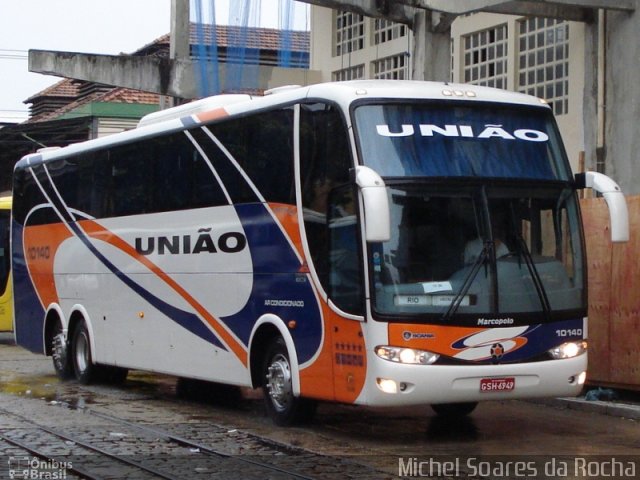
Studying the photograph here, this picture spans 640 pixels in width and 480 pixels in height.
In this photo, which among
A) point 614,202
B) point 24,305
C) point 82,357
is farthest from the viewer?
point 24,305

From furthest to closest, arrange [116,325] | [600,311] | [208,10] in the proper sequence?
[208,10]
[116,325]
[600,311]

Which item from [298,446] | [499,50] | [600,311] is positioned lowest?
[298,446]

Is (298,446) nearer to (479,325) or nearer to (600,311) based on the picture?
(479,325)

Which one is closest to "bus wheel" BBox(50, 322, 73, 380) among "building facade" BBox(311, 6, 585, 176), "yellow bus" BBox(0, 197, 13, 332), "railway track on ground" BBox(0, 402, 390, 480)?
"railway track on ground" BBox(0, 402, 390, 480)

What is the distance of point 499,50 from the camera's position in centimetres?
2284

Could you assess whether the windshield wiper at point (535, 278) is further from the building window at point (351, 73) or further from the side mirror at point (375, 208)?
the building window at point (351, 73)

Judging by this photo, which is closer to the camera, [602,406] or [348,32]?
[602,406]

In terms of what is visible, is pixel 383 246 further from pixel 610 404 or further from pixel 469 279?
pixel 610 404

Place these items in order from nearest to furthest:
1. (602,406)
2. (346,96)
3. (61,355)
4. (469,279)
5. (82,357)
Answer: (469,279)
(346,96)
(602,406)
(82,357)
(61,355)

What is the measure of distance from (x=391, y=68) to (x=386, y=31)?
0.81 m

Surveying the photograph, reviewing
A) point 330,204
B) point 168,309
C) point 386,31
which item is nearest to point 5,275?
point 386,31

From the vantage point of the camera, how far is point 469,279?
11422mm

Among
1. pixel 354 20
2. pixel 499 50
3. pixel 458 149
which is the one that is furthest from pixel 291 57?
pixel 458 149

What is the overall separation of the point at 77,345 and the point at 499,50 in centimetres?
939
